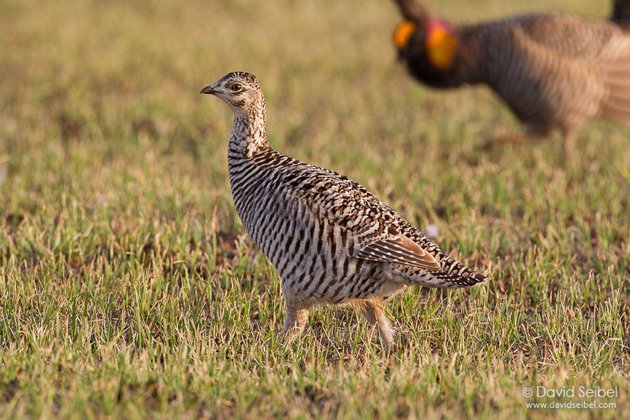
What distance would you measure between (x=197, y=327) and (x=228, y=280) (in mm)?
620

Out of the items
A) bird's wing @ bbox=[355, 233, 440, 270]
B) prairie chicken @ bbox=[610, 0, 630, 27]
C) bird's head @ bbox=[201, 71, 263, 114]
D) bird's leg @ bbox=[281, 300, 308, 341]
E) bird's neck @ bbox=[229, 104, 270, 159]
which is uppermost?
prairie chicken @ bbox=[610, 0, 630, 27]

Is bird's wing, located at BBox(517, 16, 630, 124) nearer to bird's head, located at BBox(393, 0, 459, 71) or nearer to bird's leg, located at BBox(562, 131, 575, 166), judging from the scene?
bird's leg, located at BBox(562, 131, 575, 166)

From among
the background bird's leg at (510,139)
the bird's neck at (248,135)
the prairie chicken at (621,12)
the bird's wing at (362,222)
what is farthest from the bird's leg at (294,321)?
the prairie chicken at (621,12)

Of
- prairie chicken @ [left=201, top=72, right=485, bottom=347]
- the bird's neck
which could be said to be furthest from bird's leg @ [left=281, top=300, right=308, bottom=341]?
the bird's neck

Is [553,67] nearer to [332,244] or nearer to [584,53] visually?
[584,53]

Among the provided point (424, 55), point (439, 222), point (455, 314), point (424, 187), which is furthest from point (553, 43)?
point (455, 314)

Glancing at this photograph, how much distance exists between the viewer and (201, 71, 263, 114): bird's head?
4.84 meters

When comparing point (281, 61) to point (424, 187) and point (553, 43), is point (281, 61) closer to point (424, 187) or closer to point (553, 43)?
point (553, 43)

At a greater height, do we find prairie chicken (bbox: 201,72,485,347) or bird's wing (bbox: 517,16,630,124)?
bird's wing (bbox: 517,16,630,124)

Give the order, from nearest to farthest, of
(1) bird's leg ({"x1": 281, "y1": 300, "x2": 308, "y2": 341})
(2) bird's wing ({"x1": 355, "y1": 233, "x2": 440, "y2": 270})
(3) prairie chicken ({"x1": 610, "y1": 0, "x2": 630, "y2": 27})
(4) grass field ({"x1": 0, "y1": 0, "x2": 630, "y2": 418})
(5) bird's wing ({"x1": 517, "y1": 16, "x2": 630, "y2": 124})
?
(4) grass field ({"x1": 0, "y1": 0, "x2": 630, "y2": 418}) < (2) bird's wing ({"x1": 355, "y1": 233, "x2": 440, "y2": 270}) < (1) bird's leg ({"x1": 281, "y1": 300, "x2": 308, "y2": 341}) < (5) bird's wing ({"x1": 517, "y1": 16, "x2": 630, "y2": 124}) < (3) prairie chicken ({"x1": 610, "y1": 0, "x2": 630, "y2": 27})

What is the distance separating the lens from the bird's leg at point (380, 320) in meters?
4.70

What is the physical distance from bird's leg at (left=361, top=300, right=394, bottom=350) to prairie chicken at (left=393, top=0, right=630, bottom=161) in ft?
13.7

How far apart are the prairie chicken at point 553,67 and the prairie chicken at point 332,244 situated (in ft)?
13.9

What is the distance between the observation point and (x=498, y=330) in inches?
186
